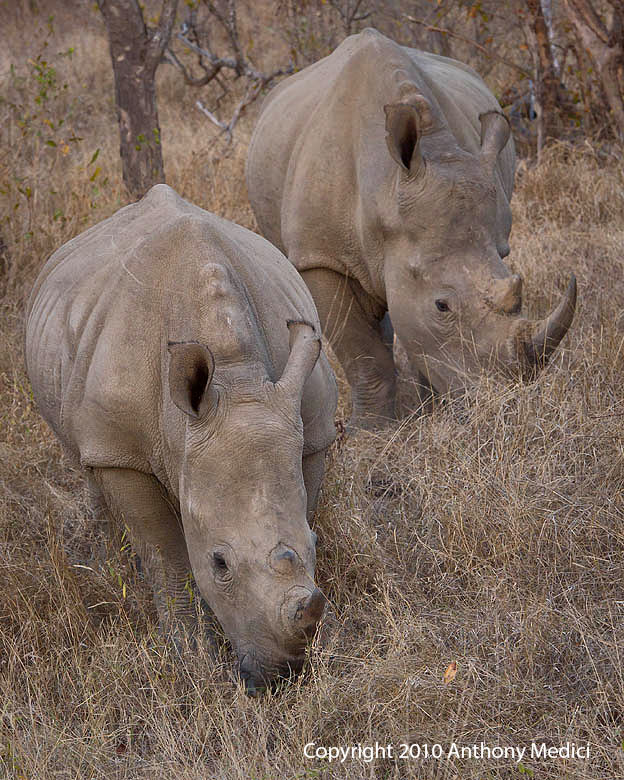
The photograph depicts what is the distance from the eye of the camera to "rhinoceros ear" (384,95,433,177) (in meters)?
4.92

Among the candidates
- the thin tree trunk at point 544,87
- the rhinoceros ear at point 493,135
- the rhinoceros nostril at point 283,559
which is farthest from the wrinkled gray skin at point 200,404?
the thin tree trunk at point 544,87

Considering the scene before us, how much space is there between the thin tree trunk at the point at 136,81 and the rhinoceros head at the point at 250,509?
5.28 meters

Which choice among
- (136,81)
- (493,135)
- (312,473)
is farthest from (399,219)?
(136,81)

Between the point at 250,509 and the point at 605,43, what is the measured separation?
683cm

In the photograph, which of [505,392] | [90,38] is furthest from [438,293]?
[90,38]

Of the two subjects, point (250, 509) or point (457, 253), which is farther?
point (457, 253)

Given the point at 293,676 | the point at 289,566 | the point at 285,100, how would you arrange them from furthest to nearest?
1. the point at 285,100
2. the point at 293,676
3. the point at 289,566

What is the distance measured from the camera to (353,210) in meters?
5.48

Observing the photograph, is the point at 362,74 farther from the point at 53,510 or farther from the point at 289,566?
the point at 289,566

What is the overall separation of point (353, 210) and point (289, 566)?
2.93 m

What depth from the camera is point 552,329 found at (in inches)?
195

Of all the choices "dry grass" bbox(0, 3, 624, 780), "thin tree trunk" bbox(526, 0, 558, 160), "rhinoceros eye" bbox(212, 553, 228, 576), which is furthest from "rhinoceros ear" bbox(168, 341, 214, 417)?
"thin tree trunk" bbox(526, 0, 558, 160)

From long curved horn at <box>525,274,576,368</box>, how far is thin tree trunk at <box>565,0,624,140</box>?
4.34 metres

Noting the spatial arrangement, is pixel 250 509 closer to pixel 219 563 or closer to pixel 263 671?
pixel 219 563
